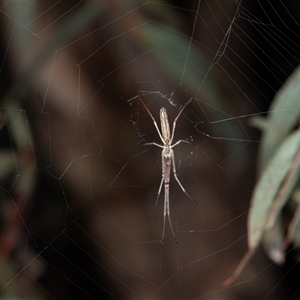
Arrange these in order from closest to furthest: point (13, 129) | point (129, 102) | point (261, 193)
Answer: point (261, 193), point (13, 129), point (129, 102)

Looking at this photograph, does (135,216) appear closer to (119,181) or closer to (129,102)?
(119,181)

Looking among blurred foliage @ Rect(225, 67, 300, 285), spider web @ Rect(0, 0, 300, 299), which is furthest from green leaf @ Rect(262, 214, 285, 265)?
spider web @ Rect(0, 0, 300, 299)

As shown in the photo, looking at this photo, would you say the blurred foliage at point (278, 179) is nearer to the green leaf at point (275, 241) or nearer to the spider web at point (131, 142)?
the green leaf at point (275, 241)

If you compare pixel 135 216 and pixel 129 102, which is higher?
pixel 129 102

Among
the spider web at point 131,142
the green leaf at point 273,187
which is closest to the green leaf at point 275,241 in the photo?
the green leaf at point 273,187

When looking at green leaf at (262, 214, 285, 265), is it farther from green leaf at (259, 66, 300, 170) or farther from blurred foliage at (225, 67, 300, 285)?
green leaf at (259, 66, 300, 170)

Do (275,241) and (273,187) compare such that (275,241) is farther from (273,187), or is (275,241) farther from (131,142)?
(131,142)


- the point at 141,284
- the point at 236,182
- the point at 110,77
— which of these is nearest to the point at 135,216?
the point at 141,284
